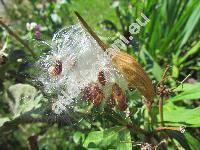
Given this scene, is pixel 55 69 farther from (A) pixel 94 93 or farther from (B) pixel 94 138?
(B) pixel 94 138

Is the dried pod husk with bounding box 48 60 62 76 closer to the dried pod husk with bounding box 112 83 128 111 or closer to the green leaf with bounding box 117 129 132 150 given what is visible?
the dried pod husk with bounding box 112 83 128 111

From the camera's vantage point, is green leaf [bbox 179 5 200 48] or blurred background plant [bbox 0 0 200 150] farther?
green leaf [bbox 179 5 200 48]

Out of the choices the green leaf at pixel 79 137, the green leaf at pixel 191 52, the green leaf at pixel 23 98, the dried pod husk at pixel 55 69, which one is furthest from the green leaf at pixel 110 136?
the green leaf at pixel 191 52

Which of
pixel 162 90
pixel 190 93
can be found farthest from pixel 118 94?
pixel 190 93

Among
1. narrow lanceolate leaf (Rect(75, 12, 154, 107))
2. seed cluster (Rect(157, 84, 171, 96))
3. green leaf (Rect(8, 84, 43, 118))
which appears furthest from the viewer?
green leaf (Rect(8, 84, 43, 118))

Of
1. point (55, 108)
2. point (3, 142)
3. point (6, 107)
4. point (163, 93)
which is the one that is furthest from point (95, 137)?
point (3, 142)

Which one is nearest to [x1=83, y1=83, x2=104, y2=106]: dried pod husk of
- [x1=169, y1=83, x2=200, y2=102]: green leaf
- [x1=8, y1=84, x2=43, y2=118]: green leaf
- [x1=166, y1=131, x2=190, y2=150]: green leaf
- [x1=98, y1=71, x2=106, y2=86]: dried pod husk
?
[x1=98, y1=71, x2=106, y2=86]: dried pod husk

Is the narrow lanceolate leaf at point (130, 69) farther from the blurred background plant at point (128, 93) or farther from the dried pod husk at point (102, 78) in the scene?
the blurred background plant at point (128, 93)

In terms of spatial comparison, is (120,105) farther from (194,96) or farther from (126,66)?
(194,96)

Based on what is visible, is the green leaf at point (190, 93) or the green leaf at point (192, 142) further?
the green leaf at point (190, 93)
